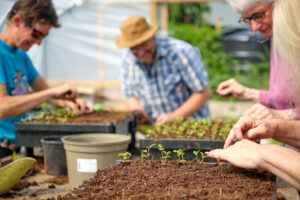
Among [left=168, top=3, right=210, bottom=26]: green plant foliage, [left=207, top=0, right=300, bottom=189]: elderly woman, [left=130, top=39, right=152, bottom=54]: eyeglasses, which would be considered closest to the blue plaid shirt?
[left=130, top=39, right=152, bottom=54]: eyeglasses

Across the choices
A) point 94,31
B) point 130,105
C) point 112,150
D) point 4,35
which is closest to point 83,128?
point 112,150

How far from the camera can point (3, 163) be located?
254cm

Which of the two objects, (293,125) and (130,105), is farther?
(130,105)

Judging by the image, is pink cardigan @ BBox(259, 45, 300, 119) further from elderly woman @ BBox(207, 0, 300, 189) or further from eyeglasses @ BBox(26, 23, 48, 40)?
eyeglasses @ BBox(26, 23, 48, 40)

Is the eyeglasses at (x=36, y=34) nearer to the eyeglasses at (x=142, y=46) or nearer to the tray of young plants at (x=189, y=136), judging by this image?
the eyeglasses at (x=142, y=46)

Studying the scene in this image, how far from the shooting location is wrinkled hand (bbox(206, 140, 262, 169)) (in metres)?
1.40

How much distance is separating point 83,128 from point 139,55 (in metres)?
1.28

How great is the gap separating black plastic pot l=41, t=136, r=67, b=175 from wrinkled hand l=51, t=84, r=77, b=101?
56 centimetres

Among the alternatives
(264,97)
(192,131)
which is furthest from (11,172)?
(264,97)

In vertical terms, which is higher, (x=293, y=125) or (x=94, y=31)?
(x=94, y=31)

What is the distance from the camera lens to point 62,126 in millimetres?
2719

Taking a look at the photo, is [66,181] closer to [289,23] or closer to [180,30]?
[289,23]

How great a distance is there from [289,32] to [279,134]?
500 mm

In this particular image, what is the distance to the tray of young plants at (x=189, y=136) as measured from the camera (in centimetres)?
214
